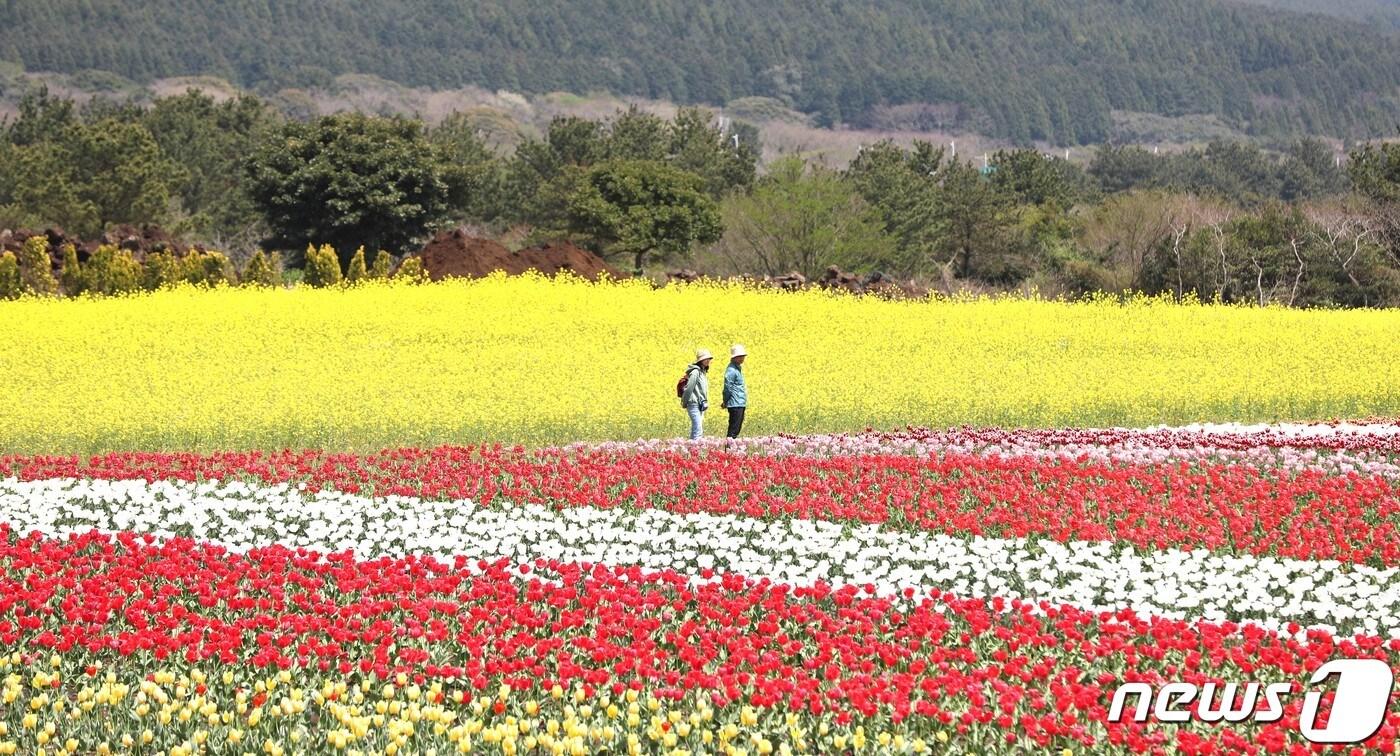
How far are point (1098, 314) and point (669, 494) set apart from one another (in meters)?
19.2

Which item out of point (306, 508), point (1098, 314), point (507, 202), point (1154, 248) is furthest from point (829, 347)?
point (507, 202)

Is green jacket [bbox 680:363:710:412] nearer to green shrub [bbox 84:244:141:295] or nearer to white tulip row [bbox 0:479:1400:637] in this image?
white tulip row [bbox 0:479:1400:637]

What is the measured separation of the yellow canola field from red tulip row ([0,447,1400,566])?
312 cm

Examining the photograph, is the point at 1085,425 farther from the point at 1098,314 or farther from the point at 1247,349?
the point at 1098,314

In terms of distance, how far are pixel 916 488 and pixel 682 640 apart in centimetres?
→ 543

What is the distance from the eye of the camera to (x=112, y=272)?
114 feet

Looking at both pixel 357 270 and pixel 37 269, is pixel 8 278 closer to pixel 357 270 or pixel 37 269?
pixel 37 269

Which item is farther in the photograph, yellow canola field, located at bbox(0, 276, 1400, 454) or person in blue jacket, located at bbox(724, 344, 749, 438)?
yellow canola field, located at bbox(0, 276, 1400, 454)

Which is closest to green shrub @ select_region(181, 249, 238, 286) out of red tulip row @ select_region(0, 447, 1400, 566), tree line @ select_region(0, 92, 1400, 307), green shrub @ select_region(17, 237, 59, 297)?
tree line @ select_region(0, 92, 1400, 307)

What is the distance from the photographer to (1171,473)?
14.4 metres

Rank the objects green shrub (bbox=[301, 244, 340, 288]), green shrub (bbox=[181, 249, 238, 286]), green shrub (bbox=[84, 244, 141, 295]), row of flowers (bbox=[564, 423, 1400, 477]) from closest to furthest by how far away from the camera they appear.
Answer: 1. row of flowers (bbox=[564, 423, 1400, 477])
2. green shrub (bbox=[84, 244, 141, 295])
3. green shrub (bbox=[181, 249, 238, 286])
4. green shrub (bbox=[301, 244, 340, 288])

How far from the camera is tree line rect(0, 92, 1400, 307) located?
46469 mm

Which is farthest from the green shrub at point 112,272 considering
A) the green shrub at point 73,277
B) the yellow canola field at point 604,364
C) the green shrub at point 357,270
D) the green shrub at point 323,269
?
the green shrub at point 357,270

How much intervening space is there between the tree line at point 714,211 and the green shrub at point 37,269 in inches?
229
